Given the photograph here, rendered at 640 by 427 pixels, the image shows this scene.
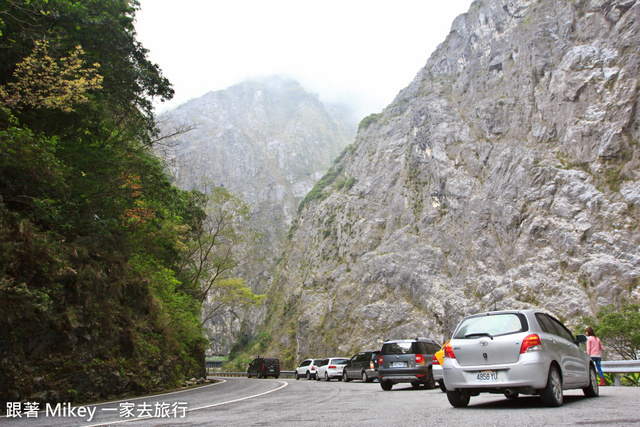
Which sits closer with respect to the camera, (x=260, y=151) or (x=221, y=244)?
(x=221, y=244)

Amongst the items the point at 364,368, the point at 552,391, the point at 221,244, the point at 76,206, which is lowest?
the point at 364,368

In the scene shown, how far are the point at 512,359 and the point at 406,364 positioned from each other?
8.54m

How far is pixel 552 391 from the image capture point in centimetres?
657

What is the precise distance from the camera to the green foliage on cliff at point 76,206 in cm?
1016

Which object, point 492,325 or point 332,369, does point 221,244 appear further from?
point 492,325

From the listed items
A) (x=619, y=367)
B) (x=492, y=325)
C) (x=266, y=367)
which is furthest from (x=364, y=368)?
(x=492, y=325)

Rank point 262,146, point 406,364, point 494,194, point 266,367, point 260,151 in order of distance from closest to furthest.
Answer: point 406,364
point 266,367
point 494,194
point 260,151
point 262,146

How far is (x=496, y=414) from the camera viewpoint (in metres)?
6.07

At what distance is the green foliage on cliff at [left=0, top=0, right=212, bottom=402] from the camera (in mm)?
10164

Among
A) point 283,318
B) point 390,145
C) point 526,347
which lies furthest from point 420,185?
point 526,347

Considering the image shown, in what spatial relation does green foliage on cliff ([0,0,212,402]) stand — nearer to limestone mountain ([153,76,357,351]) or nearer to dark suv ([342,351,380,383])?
dark suv ([342,351,380,383])

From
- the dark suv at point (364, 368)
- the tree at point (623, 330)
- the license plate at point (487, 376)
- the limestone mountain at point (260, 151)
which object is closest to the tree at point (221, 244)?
the dark suv at point (364, 368)

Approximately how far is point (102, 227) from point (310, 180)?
102m

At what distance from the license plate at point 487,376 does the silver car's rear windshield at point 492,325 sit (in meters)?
0.60
